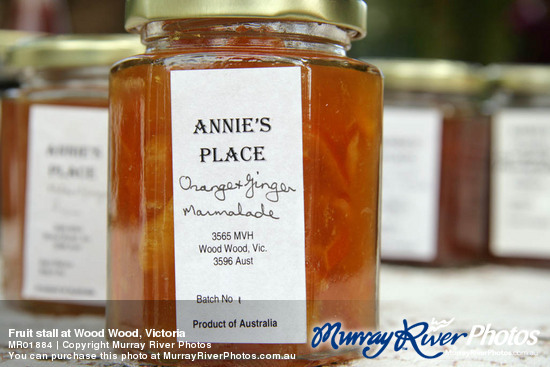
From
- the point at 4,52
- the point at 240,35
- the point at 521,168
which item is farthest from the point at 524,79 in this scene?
the point at 4,52

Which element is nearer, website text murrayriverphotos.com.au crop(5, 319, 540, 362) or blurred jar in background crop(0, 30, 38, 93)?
website text murrayriverphotos.com.au crop(5, 319, 540, 362)

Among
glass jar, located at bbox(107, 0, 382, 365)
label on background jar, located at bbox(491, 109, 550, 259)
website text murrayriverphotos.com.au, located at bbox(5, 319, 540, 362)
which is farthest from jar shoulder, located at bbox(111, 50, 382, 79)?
label on background jar, located at bbox(491, 109, 550, 259)

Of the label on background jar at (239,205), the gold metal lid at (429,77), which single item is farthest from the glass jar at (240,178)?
the gold metal lid at (429,77)

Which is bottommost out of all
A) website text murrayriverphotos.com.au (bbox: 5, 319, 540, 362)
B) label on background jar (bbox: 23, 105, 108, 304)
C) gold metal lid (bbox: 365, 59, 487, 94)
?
website text murrayriverphotos.com.au (bbox: 5, 319, 540, 362)

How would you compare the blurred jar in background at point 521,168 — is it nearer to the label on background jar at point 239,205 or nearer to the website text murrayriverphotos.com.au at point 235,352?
the website text murrayriverphotos.com.au at point 235,352

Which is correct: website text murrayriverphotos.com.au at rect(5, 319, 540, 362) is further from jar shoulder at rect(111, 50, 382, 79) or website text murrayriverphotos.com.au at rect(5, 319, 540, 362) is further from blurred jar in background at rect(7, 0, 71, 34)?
blurred jar in background at rect(7, 0, 71, 34)

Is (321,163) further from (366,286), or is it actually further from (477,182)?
(477,182)
